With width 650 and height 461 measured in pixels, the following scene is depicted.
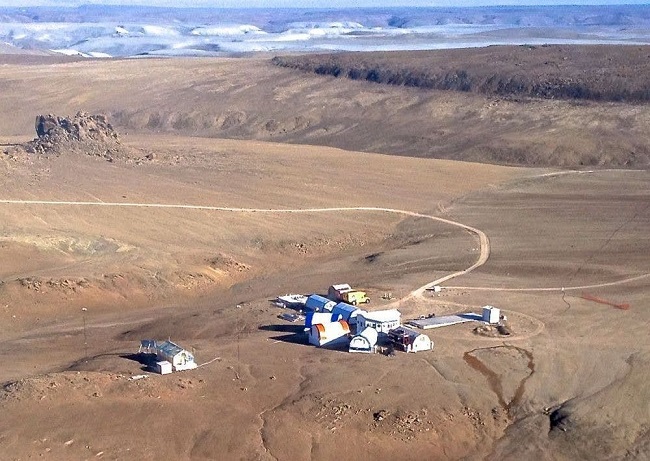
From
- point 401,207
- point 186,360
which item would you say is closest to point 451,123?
point 401,207

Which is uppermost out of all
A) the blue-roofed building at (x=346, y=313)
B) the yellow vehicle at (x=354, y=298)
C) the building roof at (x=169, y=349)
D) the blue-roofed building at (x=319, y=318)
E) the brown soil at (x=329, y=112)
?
the building roof at (x=169, y=349)

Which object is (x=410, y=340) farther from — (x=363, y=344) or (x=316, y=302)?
(x=316, y=302)

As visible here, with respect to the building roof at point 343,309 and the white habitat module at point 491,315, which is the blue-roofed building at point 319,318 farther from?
the white habitat module at point 491,315

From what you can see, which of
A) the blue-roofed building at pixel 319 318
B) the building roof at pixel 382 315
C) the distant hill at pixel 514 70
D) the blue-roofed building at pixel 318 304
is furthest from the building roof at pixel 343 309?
the distant hill at pixel 514 70

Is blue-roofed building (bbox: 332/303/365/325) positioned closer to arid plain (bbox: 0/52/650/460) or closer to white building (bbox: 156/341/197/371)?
arid plain (bbox: 0/52/650/460)

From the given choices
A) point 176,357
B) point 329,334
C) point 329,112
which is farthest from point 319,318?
point 329,112

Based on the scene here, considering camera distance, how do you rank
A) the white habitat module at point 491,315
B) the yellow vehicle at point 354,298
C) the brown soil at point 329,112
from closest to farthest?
the white habitat module at point 491,315 → the yellow vehicle at point 354,298 → the brown soil at point 329,112
